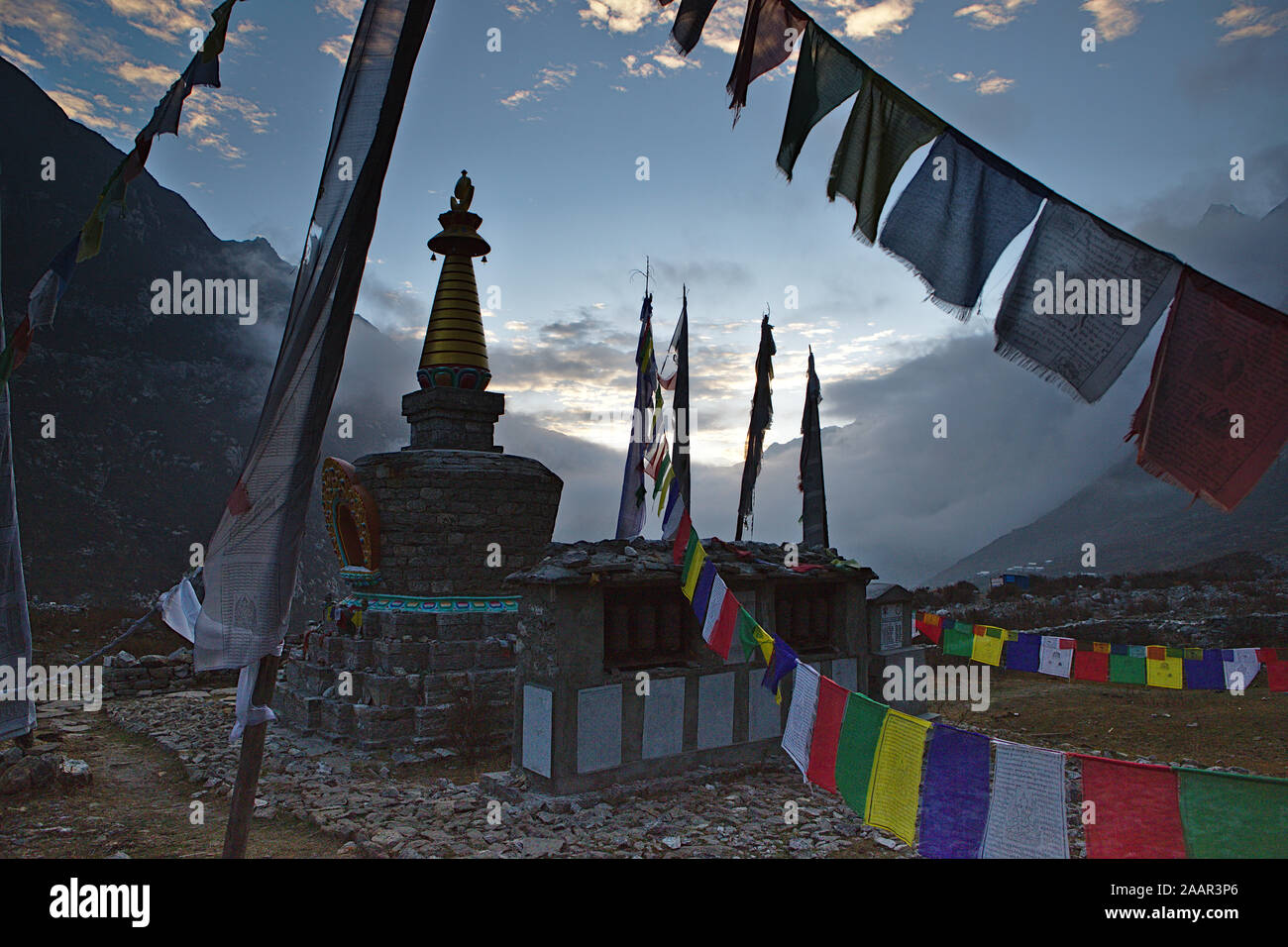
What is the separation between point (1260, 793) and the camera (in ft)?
11.4

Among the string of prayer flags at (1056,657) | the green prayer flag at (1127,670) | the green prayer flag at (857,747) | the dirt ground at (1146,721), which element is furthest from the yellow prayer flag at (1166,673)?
the green prayer flag at (857,747)

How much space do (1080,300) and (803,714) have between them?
3.59 m

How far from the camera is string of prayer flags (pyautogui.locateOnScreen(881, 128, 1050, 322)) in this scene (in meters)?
4.45

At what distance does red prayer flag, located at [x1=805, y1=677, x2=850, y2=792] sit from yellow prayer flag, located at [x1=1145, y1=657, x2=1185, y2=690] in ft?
33.6

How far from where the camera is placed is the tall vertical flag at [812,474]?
46.0 feet

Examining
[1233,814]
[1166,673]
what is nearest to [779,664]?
[1233,814]

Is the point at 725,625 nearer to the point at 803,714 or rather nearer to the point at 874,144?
the point at 803,714

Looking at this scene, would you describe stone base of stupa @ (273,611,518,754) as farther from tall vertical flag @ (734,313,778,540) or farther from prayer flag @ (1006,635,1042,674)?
prayer flag @ (1006,635,1042,674)

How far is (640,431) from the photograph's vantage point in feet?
40.5

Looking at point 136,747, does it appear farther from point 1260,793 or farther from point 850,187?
point 1260,793

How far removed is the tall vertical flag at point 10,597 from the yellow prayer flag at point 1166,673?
17.1 metres

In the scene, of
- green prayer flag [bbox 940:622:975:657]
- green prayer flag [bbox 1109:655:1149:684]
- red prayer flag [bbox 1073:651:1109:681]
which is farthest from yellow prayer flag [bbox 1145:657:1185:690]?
green prayer flag [bbox 940:622:975:657]

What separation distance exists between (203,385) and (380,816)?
5888 cm

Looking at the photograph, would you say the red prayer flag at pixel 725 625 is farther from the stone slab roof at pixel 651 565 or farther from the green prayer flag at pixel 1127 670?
the green prayer flag at pixel 1127 670
